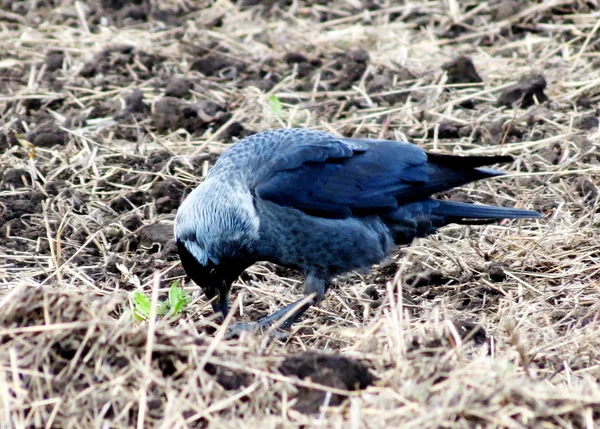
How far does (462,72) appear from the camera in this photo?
28.3ft

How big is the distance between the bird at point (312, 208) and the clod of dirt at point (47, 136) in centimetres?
218

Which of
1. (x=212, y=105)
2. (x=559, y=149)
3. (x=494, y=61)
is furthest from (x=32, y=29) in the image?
(x=559, y=149)

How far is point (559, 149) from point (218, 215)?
10.0ft

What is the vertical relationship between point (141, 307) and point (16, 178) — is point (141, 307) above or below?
above

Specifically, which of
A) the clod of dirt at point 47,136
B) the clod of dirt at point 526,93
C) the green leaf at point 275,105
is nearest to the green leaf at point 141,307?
the clod of dirt at point 47,136

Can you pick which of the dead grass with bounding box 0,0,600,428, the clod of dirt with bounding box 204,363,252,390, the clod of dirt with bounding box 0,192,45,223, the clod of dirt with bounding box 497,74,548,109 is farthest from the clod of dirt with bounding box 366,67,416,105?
the clod of dirt with bounding box 204,363,252,390

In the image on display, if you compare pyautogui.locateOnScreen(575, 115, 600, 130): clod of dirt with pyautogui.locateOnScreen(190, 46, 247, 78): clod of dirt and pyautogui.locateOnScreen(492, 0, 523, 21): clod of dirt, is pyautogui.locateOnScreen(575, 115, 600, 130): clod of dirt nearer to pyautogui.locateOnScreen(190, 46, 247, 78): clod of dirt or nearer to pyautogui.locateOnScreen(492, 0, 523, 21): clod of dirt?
pyautogui.locateOnScreen(492, 0, 523, 21): clod of dirt

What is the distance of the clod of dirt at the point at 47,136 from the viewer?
7840 mm

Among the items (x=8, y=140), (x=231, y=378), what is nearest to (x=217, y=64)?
(x=8, y=140)

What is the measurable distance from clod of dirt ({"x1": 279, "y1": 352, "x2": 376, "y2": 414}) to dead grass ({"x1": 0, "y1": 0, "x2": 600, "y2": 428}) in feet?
0.06

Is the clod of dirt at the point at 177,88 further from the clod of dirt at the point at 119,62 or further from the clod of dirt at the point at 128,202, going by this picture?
the clod of dirt at the point at 128,202

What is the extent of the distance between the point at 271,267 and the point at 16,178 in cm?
208

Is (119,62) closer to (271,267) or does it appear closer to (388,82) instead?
(388,82)

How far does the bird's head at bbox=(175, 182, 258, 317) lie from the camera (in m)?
5.77
